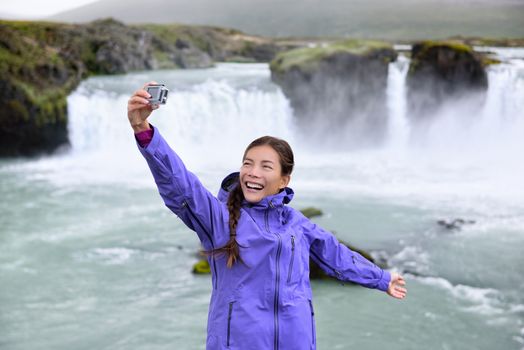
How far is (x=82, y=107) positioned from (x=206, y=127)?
388 centimetres

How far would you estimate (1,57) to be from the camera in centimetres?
1986

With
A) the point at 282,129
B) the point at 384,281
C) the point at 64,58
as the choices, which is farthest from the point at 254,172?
the point at 64,58

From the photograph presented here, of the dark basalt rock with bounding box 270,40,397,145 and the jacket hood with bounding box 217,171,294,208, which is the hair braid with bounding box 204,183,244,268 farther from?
the dark basalt rock with bounding box 270,40,397,145

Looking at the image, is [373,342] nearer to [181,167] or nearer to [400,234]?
[400,234]

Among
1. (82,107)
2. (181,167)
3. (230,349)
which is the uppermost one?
(181,167)

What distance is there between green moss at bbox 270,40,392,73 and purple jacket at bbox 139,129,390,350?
20141mm

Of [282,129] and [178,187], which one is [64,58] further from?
[178,187]

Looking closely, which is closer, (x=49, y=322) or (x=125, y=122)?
(x=49, y=322)

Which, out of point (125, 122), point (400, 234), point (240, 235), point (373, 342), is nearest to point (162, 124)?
point (125, 122)

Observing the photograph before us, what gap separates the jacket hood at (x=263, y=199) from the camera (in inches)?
96.7

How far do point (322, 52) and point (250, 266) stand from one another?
20830mm

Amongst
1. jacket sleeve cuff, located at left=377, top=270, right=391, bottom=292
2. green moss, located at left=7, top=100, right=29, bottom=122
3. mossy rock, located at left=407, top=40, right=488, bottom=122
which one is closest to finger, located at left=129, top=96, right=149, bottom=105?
jacket sleeve cuff, located at left=377, top=270, right=391, bottom=292

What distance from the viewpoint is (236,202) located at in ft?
8.05

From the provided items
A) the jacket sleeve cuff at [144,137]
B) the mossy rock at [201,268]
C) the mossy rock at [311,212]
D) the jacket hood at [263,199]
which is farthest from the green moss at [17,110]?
the jacket sleeve cuff at [144,137]
